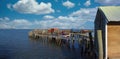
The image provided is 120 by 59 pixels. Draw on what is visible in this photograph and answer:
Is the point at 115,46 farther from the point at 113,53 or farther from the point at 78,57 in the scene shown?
the point at 78,57

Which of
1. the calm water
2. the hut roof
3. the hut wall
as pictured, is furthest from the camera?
the calm water

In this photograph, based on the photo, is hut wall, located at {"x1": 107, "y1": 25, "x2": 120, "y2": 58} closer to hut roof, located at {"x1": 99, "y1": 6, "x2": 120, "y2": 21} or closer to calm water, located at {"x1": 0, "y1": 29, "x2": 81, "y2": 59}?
hut roof, located at {"x1": 99, "y1": 6, "x2": 120, "y2": 21}

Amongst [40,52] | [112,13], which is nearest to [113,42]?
[112,13]

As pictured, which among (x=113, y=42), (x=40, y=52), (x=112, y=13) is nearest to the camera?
(x=113, y=42)

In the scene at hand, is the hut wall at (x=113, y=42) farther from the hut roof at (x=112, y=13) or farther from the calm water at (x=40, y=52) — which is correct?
the calm water at (x=40, y=52)

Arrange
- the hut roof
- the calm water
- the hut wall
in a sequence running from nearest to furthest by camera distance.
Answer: the hut roof
the hut wall
the calm water

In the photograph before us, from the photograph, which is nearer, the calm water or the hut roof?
the hut roof

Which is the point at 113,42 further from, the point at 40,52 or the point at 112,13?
the point at 40,52

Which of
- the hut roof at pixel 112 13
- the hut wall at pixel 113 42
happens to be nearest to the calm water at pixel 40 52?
the hut roof at pixel 112 13

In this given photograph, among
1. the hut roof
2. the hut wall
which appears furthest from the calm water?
the hut wall

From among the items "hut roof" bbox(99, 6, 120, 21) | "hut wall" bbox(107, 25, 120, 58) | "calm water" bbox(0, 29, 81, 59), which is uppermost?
"hut roof" bbox(99, 6, 120, 21)

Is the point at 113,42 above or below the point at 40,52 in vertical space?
above

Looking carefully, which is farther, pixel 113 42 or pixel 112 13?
pixel 112 13

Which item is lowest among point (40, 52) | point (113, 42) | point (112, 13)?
point (40, 52)
